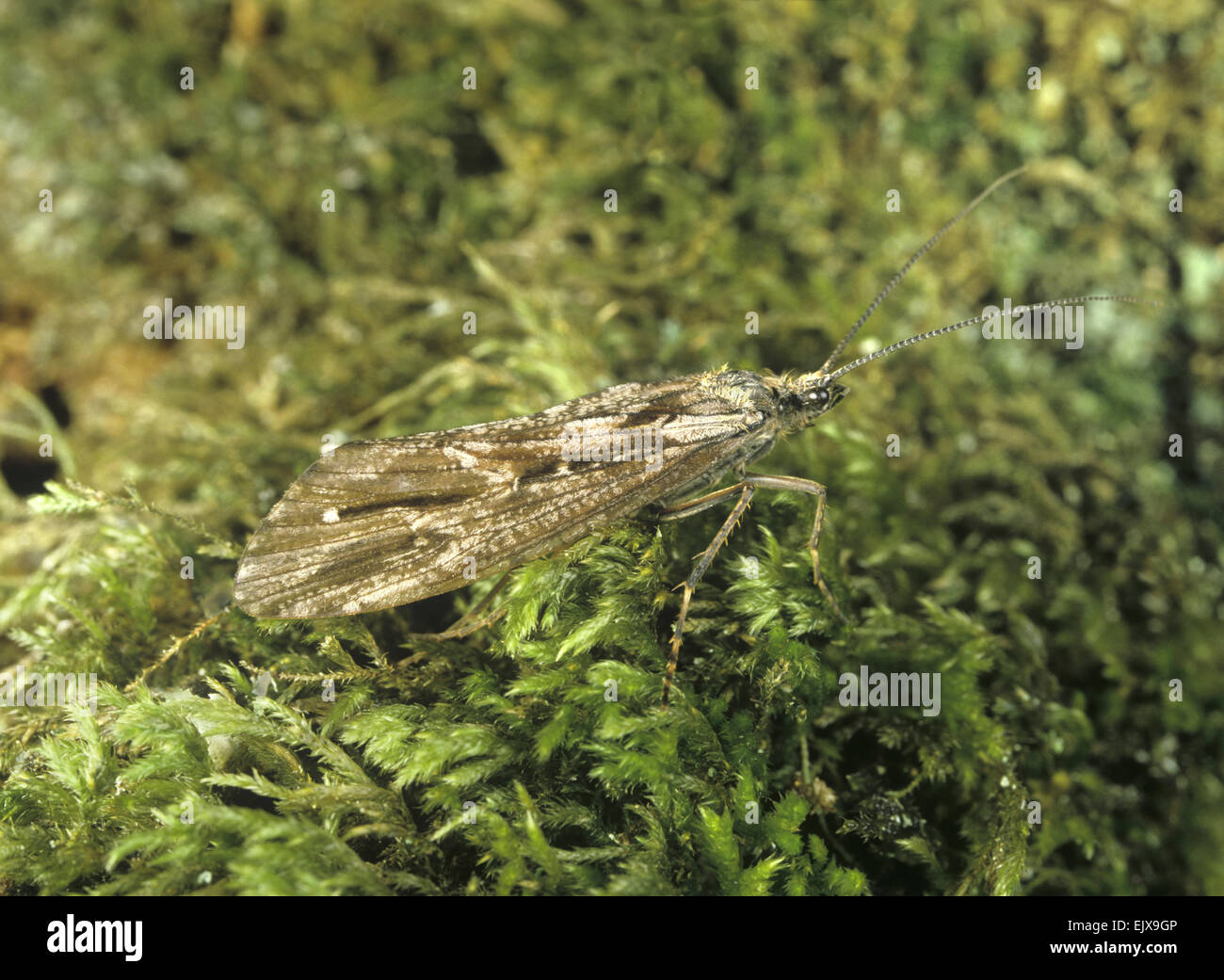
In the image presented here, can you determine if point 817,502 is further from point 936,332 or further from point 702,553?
point 936,332

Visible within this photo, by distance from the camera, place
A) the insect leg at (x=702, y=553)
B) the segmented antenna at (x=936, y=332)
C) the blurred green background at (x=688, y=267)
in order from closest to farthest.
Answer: the insect leg at (x=702, y=553) < the segmented antenna at (x=936, y=332) < the blurred green background at (x=688, y=267)

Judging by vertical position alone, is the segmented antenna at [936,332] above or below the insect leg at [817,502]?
above

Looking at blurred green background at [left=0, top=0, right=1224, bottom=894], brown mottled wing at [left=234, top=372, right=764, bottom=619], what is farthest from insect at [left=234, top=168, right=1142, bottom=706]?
blurred green background at [left=0, top=0, right=1224, bottom=894]

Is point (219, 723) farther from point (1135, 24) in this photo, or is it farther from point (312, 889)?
point (1135, 24)

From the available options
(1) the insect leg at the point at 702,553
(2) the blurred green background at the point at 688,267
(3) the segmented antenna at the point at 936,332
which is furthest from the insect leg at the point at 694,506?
(3) the segmented antenna at the point at 936,332

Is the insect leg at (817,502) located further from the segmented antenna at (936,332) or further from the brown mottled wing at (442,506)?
the segmented antenna at (936,332)

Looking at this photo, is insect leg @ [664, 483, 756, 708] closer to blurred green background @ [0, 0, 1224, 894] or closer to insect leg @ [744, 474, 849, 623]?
insect leg @ [744, 474, 849, 623]
